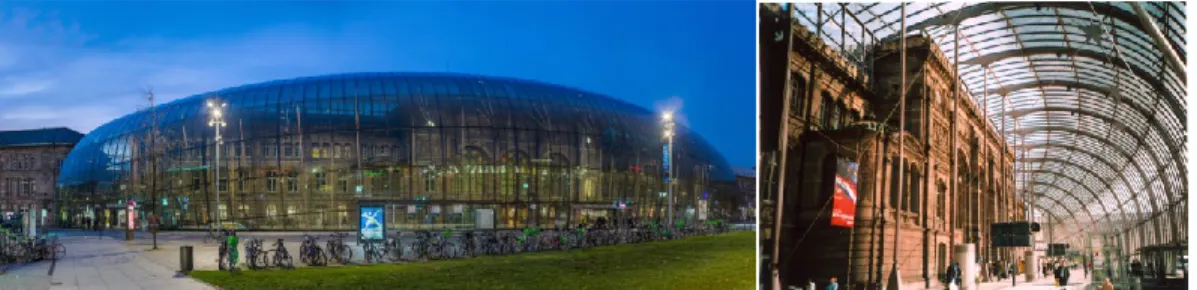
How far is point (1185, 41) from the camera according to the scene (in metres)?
8.41

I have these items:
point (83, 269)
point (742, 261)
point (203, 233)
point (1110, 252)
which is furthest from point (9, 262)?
point (1110, 252)

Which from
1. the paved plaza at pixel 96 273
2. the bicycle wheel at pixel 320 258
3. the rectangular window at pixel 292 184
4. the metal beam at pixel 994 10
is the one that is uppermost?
the metal beam at pixel 994 10

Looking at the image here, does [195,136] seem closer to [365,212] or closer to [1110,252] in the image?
[365,212]

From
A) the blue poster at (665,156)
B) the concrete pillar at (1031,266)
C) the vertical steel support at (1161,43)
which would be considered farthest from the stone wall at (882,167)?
the blue poster at (665,156)

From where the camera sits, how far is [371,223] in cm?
1527

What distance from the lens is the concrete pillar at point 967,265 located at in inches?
377

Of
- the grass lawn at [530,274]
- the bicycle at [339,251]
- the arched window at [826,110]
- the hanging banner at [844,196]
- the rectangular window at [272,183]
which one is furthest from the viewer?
the rectangular window at [272,183]

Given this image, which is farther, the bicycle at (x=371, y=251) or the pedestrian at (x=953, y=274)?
the bicycle at (x=371, y=251)

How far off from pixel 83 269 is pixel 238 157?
5096 mm

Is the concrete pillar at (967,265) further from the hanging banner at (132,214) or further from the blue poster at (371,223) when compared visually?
the hanging banner at (132,214)

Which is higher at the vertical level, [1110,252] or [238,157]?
[238,157]

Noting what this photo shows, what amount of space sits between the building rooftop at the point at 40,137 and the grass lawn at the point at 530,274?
3.21m

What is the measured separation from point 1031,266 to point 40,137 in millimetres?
15274

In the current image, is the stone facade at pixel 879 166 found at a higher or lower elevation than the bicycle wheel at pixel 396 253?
higher
